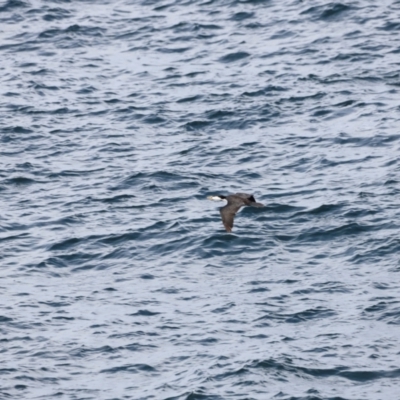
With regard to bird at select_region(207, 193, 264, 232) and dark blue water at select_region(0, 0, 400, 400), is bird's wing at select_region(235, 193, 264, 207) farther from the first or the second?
dark blue water at select_region(0, 0, 400, 400)

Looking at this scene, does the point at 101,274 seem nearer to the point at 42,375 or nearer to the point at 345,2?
the point at 42,375

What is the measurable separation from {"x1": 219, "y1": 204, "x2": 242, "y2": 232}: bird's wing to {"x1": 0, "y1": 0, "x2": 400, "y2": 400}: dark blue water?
2642 mm

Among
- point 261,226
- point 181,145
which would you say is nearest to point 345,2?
point 181,145

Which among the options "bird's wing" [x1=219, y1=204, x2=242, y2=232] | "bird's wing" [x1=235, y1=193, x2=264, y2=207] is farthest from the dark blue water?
"bird's wing" [x1=219, y1=204, x2=242, y2=232]

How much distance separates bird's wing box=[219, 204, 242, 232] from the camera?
79.3ft

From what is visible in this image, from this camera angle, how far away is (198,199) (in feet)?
103

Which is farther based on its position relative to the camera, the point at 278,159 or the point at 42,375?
the point at 278,159

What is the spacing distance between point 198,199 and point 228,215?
6818 millimetres

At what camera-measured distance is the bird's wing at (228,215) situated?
79.3ft

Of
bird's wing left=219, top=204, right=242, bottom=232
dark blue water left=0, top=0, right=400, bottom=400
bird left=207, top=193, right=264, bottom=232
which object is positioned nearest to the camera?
bird's wing left=219, top=204, right=242, bottom=232

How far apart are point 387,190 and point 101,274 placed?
7.89 m

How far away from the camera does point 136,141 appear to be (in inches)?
1374

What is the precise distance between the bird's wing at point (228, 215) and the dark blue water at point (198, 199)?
2.64m

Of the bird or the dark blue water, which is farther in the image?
the dark blue water
